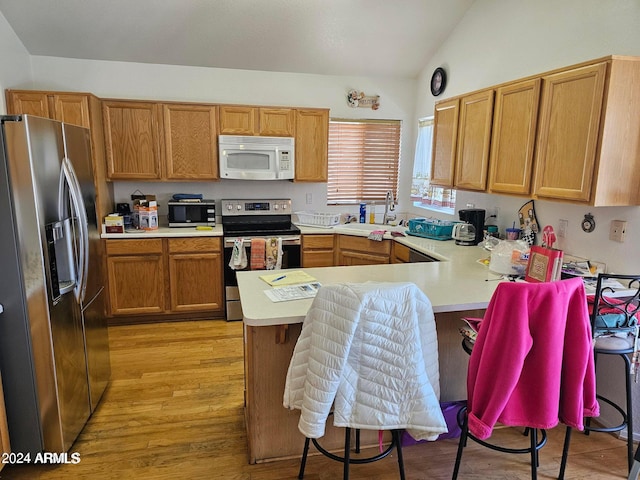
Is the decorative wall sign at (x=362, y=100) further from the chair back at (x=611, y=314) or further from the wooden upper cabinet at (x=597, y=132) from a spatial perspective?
the chair back at (x=611, y=314)

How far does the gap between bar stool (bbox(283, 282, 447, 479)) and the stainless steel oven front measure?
2.33 meters

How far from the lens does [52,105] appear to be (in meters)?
3.41

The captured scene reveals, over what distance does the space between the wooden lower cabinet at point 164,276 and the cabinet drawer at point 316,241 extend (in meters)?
0.81

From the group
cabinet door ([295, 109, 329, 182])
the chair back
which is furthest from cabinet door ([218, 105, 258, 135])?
the chair back

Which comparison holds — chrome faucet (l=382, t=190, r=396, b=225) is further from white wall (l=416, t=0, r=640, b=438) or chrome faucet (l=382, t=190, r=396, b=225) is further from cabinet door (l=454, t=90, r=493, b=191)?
cabinet door (l=454, t=90, r=493, b=191)

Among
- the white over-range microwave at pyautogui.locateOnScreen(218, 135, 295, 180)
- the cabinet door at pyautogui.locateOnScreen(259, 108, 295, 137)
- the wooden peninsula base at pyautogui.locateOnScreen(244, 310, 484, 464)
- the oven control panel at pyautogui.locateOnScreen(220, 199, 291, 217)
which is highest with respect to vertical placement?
the cabinet door at pyautogui.locateOnScreen(259, 108, 295, 137)

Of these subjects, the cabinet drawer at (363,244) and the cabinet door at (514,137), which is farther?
the cabinet drawer at (363,244)

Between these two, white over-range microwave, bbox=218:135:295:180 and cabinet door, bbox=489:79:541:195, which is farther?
white over-range microwave, bbox=218:135:295:180

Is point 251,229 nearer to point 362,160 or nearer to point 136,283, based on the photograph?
point 136,283

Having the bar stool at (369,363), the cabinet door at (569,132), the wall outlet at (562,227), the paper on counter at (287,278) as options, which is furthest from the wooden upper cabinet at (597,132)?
the paper on counter at (287,278)

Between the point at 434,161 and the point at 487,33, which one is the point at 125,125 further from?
the point at 487,33

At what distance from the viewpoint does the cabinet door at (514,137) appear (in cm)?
244

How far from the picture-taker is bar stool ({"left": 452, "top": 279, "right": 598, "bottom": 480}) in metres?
1.51

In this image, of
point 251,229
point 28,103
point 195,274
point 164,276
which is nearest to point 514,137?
point 251,229
